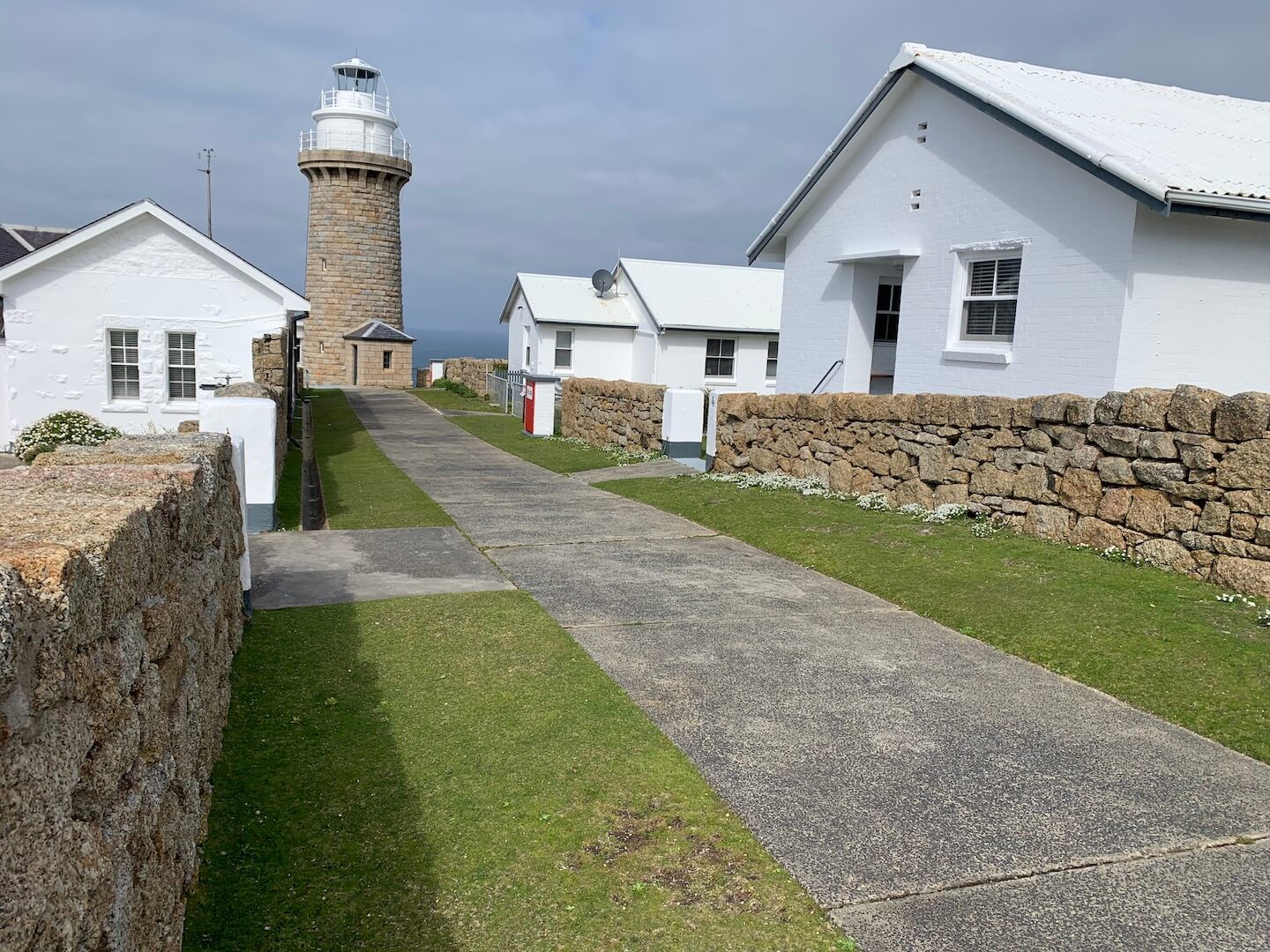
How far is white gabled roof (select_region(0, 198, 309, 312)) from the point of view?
1731cm

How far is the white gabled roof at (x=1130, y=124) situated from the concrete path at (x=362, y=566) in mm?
8287

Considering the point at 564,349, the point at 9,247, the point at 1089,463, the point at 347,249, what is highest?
the point at 347,249

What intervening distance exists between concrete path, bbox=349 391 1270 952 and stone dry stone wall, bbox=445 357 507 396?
Result: 101 feet

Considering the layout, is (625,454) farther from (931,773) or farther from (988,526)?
(931,773)

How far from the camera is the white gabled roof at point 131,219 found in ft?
56.8

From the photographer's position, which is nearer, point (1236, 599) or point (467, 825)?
point (467, 825)

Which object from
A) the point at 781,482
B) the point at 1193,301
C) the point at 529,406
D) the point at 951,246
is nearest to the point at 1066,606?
the point at 1193,301

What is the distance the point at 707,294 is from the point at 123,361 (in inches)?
766

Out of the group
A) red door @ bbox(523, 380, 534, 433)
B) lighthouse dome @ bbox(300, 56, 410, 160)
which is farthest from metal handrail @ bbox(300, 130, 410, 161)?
red door @ bbox(523, 380, 534, 433)

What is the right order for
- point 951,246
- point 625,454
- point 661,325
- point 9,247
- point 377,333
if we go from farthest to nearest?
point 377,333
point 661,325
point 9,247
point 625,454
point 951,246

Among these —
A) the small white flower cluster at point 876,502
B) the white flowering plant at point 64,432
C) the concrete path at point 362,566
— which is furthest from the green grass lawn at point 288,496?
the small white flower cluster at point 876,502

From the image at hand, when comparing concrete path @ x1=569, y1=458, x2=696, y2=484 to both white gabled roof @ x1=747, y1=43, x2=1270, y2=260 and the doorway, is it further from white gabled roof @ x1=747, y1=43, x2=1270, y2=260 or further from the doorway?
white gabled roof @ x1=747, y1=43, x2=1270, y2=260

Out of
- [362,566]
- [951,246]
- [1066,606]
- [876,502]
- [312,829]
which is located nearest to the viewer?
[312,829]

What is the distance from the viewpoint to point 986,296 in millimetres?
13641
